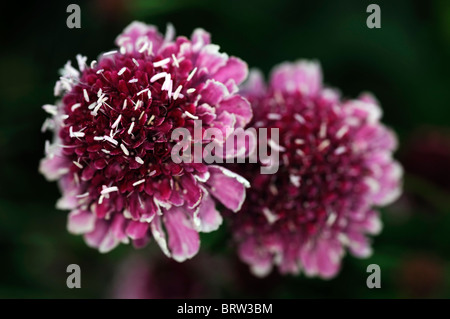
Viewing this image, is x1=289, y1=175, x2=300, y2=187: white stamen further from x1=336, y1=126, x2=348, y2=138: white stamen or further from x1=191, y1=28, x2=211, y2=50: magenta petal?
x1=191, y1=28, x2=211, y2=50: magenta petal

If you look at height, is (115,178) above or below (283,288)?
above

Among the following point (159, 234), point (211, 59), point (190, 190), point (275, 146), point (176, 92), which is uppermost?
point (211, 59)

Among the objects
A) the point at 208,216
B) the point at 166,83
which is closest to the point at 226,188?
the point at 208,216

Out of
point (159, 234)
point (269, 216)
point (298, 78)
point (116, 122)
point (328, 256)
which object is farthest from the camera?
point (298, 78)

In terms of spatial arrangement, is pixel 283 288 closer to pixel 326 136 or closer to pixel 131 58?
pixel 326 136

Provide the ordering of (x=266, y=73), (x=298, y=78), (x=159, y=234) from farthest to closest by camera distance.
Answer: (x=266, y=73), (x=298, y=78), (x=159, y=234)

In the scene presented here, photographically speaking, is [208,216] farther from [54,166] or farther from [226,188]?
[54,166]
